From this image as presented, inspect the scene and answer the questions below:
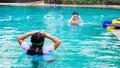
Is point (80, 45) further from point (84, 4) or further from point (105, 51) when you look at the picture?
point (84, 4)

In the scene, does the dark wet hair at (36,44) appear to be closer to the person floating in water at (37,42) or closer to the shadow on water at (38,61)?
the person floating in water at (37,42)

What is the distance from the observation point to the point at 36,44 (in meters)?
7.63

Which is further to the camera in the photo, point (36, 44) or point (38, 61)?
point (38, 61)

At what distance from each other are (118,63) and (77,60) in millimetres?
1055

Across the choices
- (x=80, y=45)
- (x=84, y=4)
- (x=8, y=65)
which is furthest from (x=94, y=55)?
(x=84, y=4)

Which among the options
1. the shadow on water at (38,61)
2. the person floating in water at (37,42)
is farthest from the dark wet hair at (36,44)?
the shadow on water at (38,61)

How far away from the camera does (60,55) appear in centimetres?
961

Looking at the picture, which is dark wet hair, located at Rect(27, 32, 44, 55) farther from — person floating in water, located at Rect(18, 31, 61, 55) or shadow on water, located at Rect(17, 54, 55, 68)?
shadow on water, located at Rect(17, 54, 55, 68)

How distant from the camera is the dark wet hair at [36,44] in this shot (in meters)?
7.43

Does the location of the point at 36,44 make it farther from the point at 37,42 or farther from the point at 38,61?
the point at 38,61

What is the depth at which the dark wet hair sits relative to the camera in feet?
24.4

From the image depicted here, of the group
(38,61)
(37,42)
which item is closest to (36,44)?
(37,42)

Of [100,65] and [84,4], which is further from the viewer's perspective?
[84,4]

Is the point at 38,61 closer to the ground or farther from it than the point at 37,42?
closer to the ground
